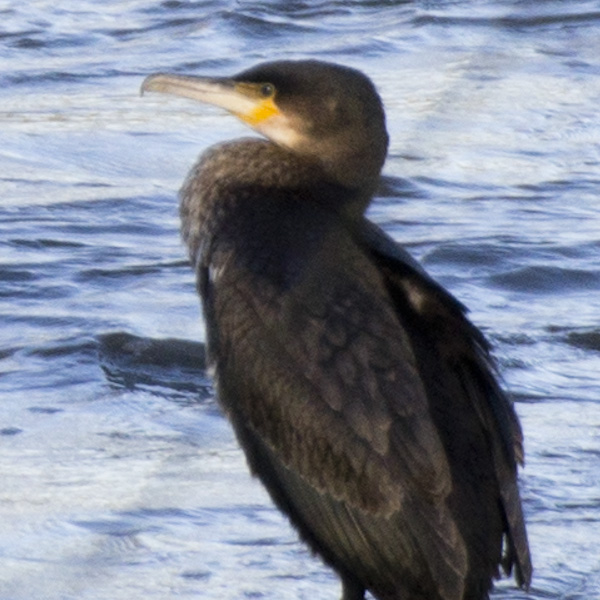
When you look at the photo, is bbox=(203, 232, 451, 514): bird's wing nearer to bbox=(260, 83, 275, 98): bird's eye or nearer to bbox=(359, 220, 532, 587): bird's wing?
bbox=(359, 220, 532, 587): bird's wing

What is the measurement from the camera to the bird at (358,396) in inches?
163

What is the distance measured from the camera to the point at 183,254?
711cm

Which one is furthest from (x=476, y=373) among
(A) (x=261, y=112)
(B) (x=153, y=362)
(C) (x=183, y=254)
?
(C) (x=183, y=254)

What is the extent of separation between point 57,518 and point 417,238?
2.81m

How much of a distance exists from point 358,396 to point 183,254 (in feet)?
9.78

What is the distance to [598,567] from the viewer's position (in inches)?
185

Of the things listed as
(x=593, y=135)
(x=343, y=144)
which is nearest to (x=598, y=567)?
(x=343, y=144)

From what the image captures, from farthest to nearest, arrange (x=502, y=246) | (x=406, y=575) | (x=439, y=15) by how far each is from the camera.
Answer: (x=439, y=15) → (x=502, y=246) → (x=406, y=575)

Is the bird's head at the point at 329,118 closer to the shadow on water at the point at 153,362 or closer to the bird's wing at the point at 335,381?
the bird's wing at the point at 335,381

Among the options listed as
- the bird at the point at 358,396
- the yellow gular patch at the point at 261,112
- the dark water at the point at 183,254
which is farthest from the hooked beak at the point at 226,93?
the dark water at the point at 183,254

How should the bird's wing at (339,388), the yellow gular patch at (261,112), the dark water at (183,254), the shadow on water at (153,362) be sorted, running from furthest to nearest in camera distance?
1. the shadow on water at (153,362)
2. the yellow gular patch at (261,112)
3. the dark water at (183,254)
4. the bird's wing at (339,388)

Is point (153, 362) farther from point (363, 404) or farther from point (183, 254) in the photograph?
point (363, 404)

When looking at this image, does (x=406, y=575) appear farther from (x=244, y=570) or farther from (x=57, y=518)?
(x=57, y=518)

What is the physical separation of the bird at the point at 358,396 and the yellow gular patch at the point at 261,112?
0.86 ft
